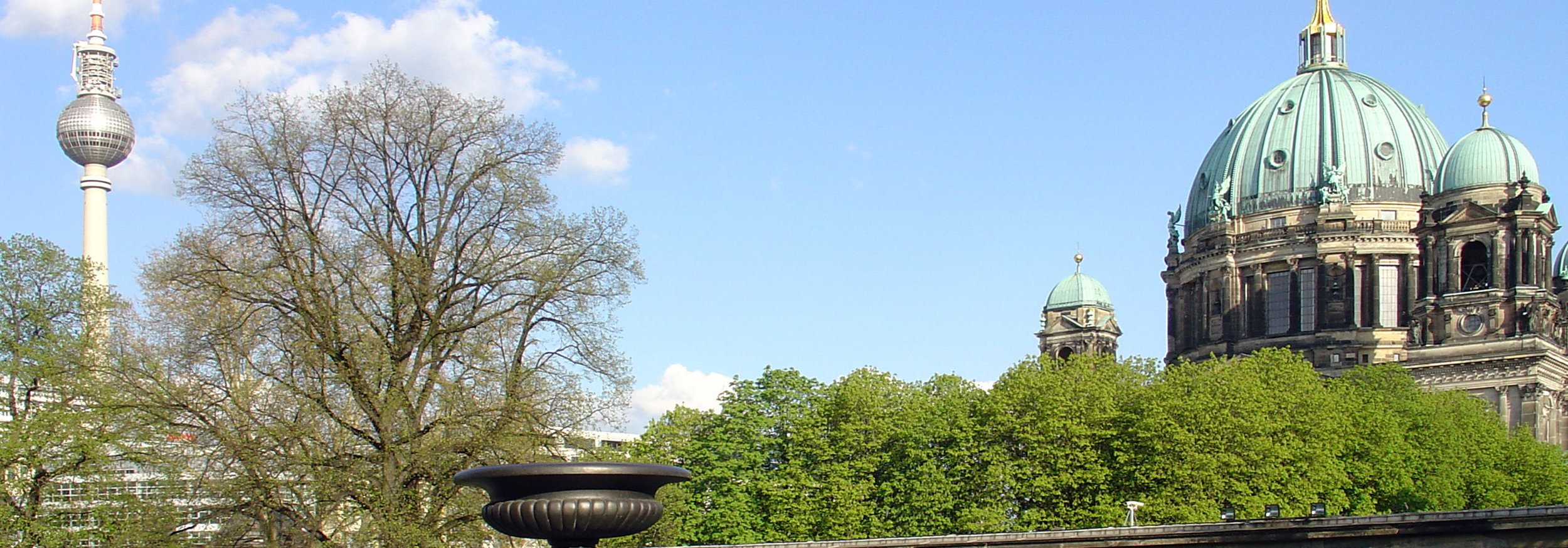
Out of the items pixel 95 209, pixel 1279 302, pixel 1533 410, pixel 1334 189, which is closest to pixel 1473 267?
pixel 1533 410

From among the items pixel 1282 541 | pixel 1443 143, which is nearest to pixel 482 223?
pixel 1282 541

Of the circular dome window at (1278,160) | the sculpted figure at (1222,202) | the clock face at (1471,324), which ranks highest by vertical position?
the circular dome window at (1278,160)

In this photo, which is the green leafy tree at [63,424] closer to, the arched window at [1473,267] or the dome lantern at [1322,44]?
the arched window at [1473,267]

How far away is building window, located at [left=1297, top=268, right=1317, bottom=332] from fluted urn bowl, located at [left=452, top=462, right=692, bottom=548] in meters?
87.9

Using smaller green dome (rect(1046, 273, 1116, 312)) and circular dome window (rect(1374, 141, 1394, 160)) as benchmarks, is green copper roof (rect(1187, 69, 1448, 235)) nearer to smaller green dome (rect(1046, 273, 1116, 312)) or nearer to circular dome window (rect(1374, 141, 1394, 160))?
circular dome window (rect(1374, 141, 1394, 160))

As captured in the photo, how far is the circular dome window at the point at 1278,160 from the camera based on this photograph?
11062 centimetres

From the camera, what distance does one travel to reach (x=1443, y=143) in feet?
363

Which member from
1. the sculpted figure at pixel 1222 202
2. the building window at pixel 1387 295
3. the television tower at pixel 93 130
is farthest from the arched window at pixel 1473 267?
the television tower at pixel 93 130

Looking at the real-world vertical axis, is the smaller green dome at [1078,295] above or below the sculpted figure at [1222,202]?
below

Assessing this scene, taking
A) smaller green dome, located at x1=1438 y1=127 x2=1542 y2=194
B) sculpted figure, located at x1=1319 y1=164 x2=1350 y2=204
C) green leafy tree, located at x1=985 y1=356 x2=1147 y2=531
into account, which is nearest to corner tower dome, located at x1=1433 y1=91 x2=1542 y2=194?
smaller green dome, located at x1=1438 y1=127 x2=1542 y2=194

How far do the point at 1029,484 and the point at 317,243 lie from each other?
35.1 m

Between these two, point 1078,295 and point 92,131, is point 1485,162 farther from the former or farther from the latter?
point 92,131

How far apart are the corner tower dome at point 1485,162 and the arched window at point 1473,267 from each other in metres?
3.71

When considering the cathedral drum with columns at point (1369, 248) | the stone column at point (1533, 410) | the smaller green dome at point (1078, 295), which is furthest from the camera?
the smaller green dome at point (1078, 295)
